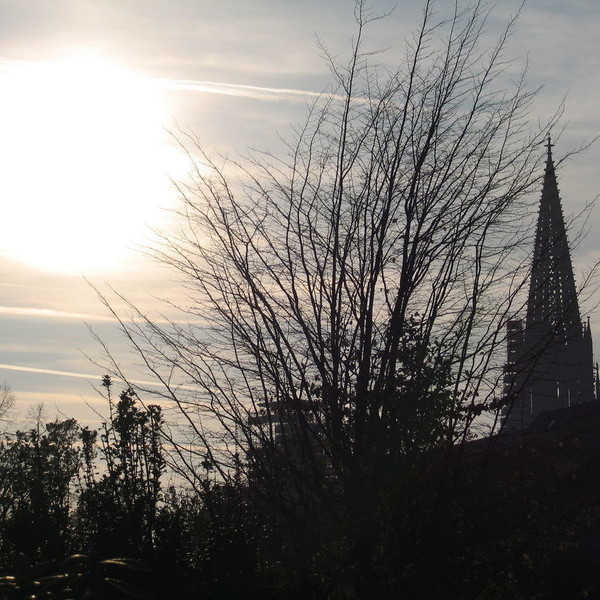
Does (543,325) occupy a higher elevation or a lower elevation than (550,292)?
lower

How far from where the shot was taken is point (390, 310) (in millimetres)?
7992

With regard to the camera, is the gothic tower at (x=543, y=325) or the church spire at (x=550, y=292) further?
the church spire at (x=550, y=292)

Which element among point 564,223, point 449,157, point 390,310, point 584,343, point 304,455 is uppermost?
point 584,343

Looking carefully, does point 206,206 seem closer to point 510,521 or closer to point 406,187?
point 406,187

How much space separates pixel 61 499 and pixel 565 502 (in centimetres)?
531

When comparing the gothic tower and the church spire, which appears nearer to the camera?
the gothic tower

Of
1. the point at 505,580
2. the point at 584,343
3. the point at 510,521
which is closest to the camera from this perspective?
the point at 510,521

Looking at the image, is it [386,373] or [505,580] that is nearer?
[505,580]

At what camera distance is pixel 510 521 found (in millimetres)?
6598

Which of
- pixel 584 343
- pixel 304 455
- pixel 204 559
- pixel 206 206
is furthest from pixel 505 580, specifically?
pixel 584 343

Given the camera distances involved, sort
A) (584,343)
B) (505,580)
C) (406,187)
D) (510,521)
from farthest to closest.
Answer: (584,343)
(406,187)
(505,580)
(510,521)

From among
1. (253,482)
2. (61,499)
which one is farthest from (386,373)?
(61,499)

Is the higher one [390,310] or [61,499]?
[390,310]

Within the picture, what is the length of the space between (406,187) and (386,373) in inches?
74.3
